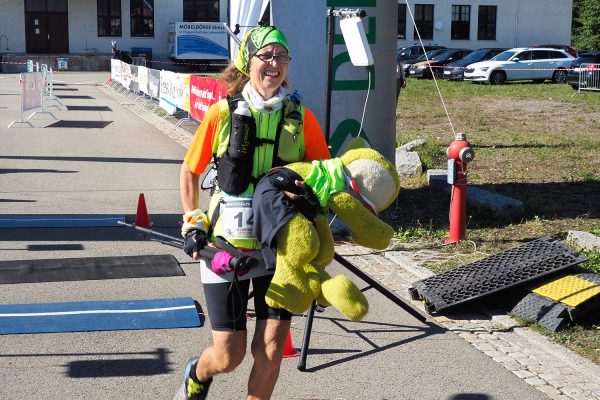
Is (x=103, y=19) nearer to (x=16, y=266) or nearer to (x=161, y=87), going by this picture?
(x=161, y=87)

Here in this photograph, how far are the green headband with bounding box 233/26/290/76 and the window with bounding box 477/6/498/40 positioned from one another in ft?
204

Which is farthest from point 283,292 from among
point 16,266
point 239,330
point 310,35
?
point 310,35

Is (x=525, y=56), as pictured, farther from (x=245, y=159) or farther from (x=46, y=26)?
(x=245, y=159)

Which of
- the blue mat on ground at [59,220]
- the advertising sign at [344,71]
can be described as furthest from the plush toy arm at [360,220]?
the blue mat on ground at [59,220]

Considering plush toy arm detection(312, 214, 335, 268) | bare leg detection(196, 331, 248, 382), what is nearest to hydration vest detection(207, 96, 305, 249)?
plush toy arm detection(312, 214, 335, 268)

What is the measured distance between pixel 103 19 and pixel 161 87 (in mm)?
36510

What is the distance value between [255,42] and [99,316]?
137 inches

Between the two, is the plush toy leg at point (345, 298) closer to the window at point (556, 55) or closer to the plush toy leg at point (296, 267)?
the plush toy leg at point (296, 267)

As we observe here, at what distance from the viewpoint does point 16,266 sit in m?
8.64

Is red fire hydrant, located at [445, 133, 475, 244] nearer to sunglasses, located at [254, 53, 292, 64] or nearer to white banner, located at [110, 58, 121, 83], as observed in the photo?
sunglasses, located at [254, 53, 292, 64]

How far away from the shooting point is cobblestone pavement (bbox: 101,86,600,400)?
5.73 m

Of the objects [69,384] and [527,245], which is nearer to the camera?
[69,384]

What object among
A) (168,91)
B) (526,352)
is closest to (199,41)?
(168,91)

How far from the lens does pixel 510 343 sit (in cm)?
651
